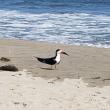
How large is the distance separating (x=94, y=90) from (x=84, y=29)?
12261 mm

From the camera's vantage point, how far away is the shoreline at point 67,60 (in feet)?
36.8

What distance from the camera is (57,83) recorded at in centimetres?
1022

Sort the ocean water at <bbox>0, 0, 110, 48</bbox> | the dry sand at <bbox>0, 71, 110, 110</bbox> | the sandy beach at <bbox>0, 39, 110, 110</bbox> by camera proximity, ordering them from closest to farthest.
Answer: the dry sand at <bbox>0, 71, 110, 110</bbox> < the sandy beach at <bbox>0, 39, 110, 110</bbox> < the ocean water at <bbox>0, 0, 110, 48</bbox>

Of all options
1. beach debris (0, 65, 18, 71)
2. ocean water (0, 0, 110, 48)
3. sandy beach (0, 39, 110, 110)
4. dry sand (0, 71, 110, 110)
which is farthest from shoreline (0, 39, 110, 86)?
ocean water (0, 0, 110, 48)

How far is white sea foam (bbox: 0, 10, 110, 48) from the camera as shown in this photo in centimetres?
1883

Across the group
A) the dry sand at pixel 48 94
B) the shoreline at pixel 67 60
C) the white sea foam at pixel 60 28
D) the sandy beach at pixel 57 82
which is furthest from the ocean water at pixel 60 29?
the dry sand at pixel 48 94

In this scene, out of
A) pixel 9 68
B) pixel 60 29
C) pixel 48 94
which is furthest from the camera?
pixel 60 29

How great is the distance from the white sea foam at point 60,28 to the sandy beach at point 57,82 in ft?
10.8

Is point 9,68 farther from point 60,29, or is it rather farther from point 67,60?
point 60,29

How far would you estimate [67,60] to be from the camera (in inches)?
527

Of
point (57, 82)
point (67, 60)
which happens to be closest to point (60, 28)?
point (67, 60)

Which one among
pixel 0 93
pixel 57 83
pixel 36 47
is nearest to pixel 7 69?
pixel 57 83

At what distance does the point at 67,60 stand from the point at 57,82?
3.08 meters

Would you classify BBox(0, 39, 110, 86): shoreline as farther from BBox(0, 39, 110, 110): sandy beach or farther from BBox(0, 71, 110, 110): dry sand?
BBox(0, 71, 110, 110): dry sand
